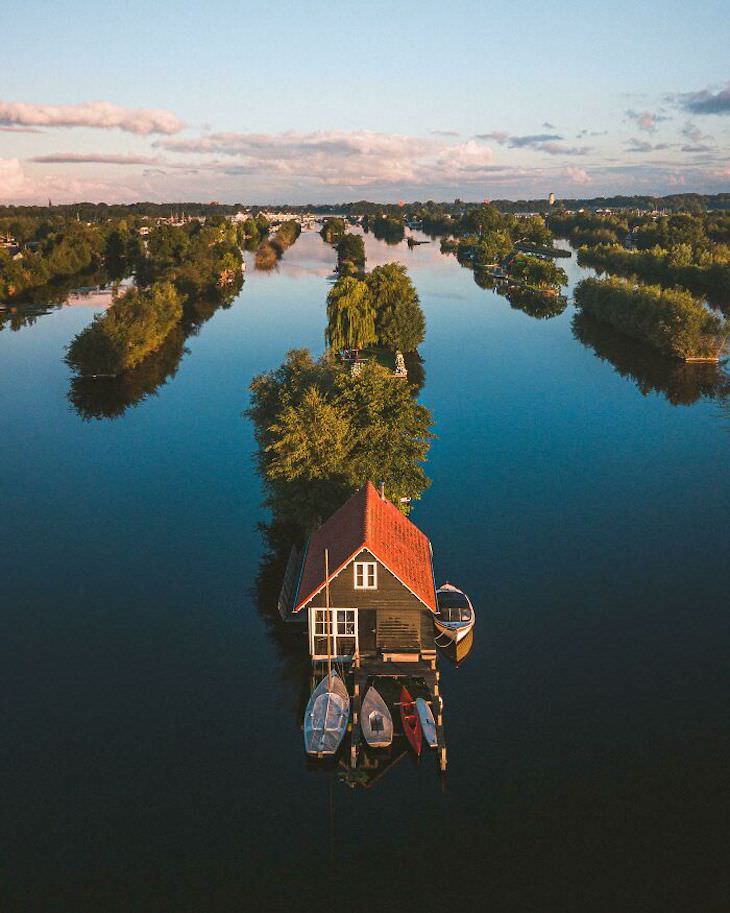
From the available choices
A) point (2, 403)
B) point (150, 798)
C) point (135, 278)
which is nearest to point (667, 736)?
point (150, 798)

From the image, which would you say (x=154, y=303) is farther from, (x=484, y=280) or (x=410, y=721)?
(x=484, y=280)

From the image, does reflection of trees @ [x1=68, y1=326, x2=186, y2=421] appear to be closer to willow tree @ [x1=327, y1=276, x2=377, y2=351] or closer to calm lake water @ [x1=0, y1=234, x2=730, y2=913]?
calm lake water @ [x1=0, y1=234, x2=730, y2=913]

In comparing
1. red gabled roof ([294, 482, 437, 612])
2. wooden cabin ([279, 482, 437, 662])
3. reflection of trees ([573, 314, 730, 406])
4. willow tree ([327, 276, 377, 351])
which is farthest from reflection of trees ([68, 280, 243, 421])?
reflection of trees ([573, 314, 730, 406])

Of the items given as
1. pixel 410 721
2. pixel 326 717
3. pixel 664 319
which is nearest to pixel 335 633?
pixel 326 717

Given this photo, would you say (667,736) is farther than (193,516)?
No

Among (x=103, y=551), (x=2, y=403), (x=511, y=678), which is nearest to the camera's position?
(x=511, y=678)

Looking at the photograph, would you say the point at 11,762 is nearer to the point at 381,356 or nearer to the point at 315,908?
the point at 315,908
